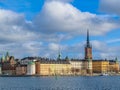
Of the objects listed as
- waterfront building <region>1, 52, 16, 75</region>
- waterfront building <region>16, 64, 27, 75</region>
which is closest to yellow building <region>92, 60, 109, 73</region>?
waterfront building <region>16, 64, 27, 75</region>

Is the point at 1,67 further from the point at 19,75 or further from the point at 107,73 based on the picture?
the point at 107,73

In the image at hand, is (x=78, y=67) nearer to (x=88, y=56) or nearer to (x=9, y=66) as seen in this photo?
(x=88, y=56)

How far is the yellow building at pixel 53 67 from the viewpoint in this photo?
5443 inches

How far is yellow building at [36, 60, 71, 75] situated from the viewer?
13825 centimetres

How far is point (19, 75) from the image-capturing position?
143 m

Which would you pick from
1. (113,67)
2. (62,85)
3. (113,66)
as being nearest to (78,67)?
(113,67)

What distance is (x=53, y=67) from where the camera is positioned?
141 meters

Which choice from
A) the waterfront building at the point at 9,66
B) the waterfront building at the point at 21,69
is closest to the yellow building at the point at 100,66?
the waterfront building at the point at 21,69

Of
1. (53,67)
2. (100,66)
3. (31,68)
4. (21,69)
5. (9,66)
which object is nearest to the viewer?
(31,68)

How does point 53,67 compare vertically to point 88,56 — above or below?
below

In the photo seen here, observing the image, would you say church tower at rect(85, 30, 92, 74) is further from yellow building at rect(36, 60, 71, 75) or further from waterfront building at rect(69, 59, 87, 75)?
yellow building at rect(36, 60, 71, 75)

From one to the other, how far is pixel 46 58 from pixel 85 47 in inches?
651

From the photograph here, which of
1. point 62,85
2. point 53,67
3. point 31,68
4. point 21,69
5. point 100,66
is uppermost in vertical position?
point 100,66

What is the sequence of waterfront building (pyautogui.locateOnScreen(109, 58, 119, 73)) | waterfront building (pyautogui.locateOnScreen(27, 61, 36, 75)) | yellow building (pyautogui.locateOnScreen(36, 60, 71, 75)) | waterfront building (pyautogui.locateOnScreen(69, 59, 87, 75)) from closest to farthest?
waterfront building (pyautogui.locateOnScreen(27, 61, 36, 75)) → yellow building (pyautogui.locateOnScreen(36, 60, 71, 75)) → waterfront building (pyautogui.locateOnScreen(69, 59, 87, 75)) → waterfront building (pyautogui.locateOnScreen(109, 58, 119, 73))
